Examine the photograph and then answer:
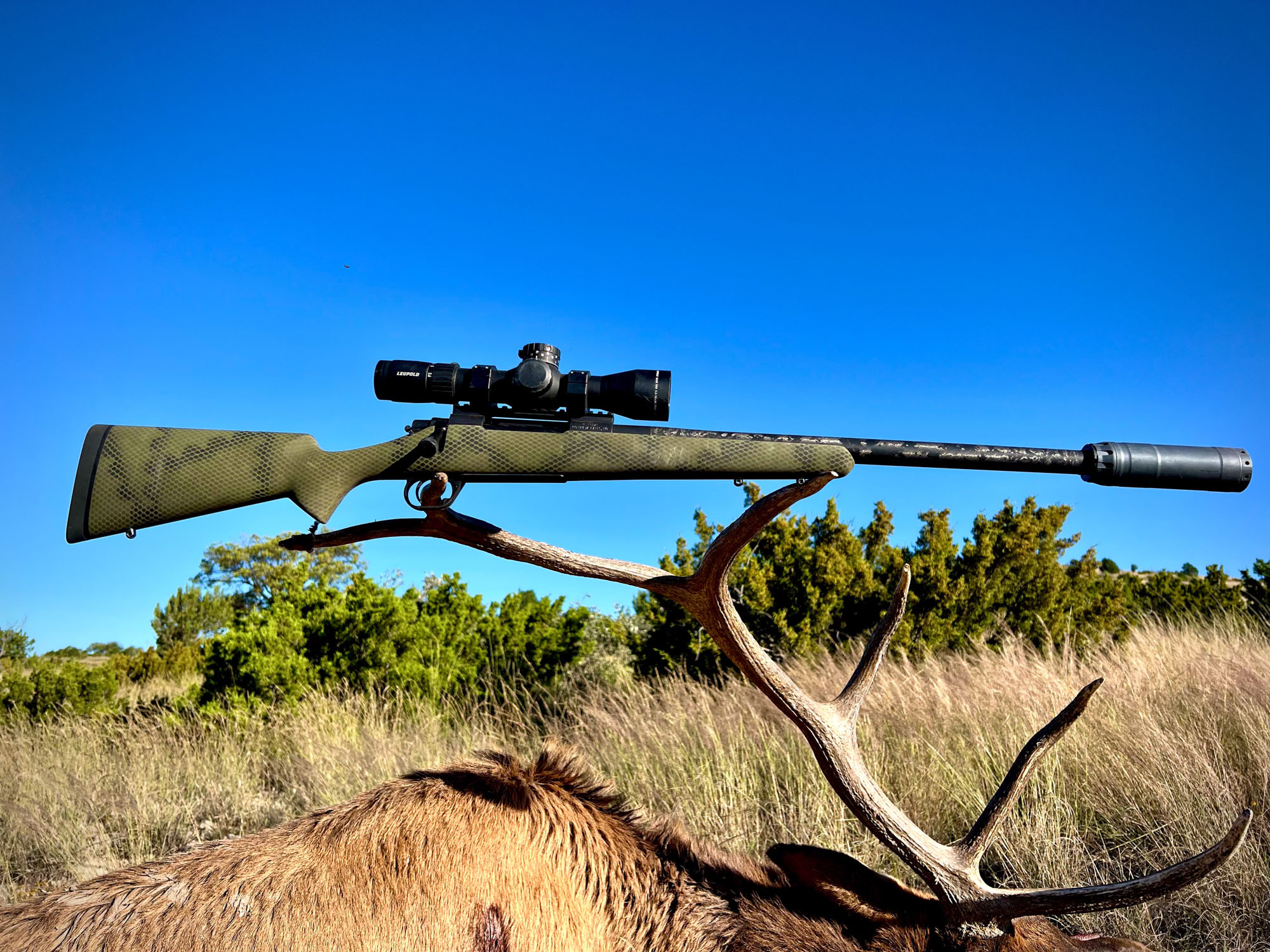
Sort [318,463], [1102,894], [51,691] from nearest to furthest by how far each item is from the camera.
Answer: [1102,894]
[318,463]
[51,691]

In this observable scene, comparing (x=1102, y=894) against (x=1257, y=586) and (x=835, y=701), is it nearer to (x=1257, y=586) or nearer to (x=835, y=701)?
(x=835, y=701)

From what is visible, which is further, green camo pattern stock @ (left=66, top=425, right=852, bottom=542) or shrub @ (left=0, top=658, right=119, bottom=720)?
shrub @ (left=0, top=658, right=119, bottom=720)

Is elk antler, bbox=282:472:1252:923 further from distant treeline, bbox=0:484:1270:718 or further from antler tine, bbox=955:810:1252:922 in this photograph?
distant treeline, bbox=0:484:1270:718

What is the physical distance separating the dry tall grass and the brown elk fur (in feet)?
6.94

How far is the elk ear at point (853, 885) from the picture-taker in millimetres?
2193

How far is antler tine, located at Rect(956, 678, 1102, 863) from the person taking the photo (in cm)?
217

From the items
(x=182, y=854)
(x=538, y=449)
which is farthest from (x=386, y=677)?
(x=538, y=449)

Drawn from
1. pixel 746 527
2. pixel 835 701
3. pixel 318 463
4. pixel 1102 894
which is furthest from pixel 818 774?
pixel 318 463

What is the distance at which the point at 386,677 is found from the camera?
340 inches

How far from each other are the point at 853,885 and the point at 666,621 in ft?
24.5

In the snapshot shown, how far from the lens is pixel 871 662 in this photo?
7.89 feet

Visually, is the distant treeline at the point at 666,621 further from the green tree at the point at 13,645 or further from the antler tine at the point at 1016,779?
the antler tine at the point at 1016,779

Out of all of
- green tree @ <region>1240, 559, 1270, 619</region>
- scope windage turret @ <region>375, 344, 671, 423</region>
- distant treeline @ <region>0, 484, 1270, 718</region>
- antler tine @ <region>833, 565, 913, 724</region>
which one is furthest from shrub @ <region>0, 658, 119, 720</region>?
green tree @ <region>1240, 559, 1270, 619</region>

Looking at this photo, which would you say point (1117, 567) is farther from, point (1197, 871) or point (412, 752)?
point (1197, 871)
